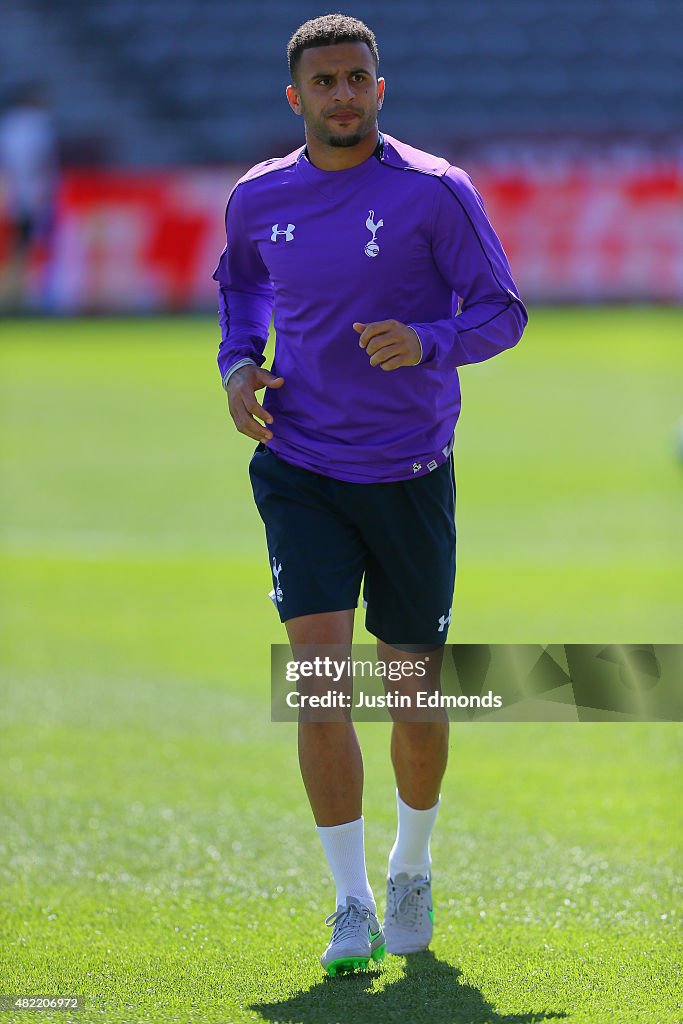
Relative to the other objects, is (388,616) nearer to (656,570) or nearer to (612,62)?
(656,570)

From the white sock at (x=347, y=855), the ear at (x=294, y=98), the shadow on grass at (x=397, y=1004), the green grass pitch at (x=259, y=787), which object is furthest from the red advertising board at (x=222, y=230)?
the shadow on grass at (x=397, y=1004)

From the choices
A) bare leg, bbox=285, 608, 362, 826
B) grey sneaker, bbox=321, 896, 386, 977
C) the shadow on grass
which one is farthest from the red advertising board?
the shadow on grass

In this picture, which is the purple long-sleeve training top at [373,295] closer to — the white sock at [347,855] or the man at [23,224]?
the white sock at [347,855]

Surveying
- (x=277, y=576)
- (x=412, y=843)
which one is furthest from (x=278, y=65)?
(x=412, y=843)

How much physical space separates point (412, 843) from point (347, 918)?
368 millimetres

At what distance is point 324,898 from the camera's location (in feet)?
13.0

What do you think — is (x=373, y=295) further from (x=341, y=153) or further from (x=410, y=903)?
(x=410, y=903)

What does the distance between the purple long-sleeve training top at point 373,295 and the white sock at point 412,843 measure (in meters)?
0.86

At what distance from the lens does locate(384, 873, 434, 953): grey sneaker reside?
3.66 m

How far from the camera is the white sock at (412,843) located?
379 centimetres

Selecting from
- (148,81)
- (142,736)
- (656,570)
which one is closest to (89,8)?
(148,81)

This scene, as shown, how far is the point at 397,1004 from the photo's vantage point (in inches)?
129

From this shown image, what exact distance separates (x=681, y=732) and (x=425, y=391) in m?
2.26

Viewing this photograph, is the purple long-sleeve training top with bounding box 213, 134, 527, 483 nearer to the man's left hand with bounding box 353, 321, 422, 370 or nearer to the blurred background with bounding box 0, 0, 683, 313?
the man's left hand with bounding box 353, 321, 422, 370
